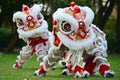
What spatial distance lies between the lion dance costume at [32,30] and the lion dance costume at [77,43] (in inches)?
127

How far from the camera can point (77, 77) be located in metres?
12.9

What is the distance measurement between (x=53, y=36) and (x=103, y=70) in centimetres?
163

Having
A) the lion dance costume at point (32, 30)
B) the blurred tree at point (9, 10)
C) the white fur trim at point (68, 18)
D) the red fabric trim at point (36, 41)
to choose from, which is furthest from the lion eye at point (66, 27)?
the blurred tree at point (9, 10)

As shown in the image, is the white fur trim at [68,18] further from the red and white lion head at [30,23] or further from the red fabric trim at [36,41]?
the red fabric trim at [36,41]

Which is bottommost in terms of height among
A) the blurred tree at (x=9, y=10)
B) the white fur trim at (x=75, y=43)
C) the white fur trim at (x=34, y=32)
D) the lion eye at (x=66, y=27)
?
the white fur trim at (x=75, y=43)

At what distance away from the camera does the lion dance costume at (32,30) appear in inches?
655

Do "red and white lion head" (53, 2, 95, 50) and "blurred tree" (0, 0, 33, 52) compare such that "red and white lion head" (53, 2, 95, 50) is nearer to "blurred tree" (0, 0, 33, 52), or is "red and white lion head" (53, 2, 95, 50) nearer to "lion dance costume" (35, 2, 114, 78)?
"lion dance costume" (35, 2, 114, 78)

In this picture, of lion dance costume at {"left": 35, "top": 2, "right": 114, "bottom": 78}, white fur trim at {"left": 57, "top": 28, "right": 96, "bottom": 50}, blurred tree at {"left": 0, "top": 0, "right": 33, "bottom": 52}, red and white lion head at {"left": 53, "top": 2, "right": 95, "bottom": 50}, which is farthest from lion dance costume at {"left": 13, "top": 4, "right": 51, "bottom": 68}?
blurred tree at {"left": 0, "top": 0, "right": 33, "bottom": 52}

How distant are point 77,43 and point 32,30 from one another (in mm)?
3953

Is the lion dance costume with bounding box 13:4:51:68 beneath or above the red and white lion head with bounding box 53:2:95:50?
above

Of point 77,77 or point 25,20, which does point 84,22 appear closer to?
point 77,77

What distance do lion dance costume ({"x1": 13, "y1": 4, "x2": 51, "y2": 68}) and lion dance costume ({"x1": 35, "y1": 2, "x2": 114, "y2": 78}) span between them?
10.6 ft

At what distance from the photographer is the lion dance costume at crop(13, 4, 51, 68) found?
54.6ft

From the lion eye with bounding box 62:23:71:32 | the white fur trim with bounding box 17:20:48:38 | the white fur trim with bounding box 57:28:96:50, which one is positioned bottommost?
the white fur trim with bounding box 57:28:96:50
